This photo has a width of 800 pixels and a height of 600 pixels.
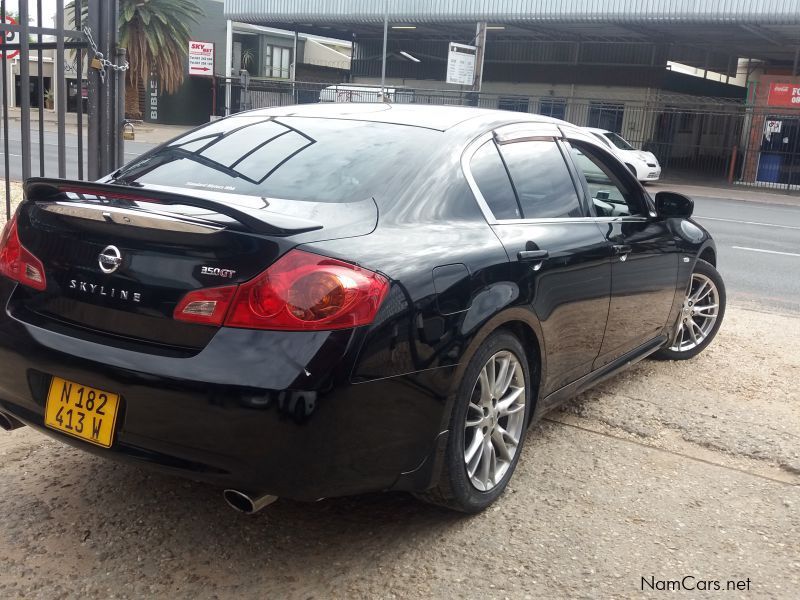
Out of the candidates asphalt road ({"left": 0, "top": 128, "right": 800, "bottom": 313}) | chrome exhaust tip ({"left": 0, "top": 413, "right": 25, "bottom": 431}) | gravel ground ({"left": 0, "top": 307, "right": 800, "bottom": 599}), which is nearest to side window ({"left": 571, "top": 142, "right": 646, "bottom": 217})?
gravel ground ({"left": 0, "top": 307, "right": 800, "bottom": 599})

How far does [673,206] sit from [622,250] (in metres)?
0.78

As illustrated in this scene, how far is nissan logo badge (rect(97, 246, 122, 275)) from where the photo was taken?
9.00 ft

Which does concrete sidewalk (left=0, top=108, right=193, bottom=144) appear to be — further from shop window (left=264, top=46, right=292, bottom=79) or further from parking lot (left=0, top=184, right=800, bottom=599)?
parking lot (left=0, top=184, right=800, bottom=599)

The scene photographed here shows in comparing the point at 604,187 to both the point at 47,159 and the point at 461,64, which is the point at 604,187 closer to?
the point at 47,159

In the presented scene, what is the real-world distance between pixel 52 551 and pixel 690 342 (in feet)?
13.3

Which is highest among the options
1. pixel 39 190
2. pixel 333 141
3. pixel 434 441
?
pixel 333 141

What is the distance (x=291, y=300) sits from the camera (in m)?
2.57

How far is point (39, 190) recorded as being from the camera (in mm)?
3088

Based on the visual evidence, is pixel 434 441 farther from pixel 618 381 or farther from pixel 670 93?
pixel 670 93

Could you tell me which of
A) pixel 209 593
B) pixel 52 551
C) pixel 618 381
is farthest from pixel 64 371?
pixel 618 381

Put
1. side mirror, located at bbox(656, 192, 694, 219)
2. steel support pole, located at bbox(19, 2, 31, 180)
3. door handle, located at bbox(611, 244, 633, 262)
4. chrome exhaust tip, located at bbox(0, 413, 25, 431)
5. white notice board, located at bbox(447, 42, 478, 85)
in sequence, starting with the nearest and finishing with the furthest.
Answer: chrome exhaust tip, located at bbox(0, 413, 25, 431), door handle, located at bbox(611, 244, 633, 262), side mirror, located at bbox(656, 192, 694, 219), steel support pole, located at bbox(19, 2, 31, 180), white notice board, located at bbox(447, 42, 478, 85)

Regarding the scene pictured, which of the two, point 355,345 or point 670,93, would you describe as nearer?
point 355,345

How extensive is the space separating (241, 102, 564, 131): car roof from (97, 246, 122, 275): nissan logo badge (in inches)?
53.7

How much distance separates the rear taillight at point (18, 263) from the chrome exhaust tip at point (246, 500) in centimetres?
98
